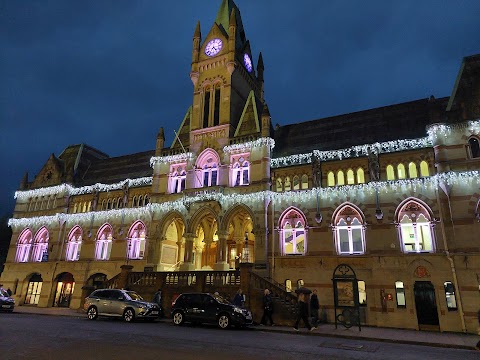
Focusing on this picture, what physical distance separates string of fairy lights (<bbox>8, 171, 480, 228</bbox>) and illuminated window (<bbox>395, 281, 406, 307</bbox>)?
621cm

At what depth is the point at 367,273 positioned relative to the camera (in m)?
23.3

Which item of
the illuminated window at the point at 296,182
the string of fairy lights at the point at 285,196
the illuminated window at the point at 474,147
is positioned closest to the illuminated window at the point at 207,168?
the string of fairy lights at the point at 285,196

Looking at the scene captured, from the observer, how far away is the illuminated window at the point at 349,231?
24.5 metres

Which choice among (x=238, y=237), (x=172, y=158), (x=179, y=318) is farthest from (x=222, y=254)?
(x=172, y=158)

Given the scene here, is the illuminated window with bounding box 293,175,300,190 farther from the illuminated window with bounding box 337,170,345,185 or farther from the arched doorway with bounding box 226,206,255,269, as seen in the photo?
the arched doorway with bounding box 226,206,255,269

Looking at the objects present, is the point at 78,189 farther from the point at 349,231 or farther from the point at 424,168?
the point at 424,168

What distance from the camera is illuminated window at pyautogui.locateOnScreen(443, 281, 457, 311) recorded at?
2086 cm

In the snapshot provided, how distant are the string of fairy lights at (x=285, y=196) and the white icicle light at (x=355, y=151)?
255 cm

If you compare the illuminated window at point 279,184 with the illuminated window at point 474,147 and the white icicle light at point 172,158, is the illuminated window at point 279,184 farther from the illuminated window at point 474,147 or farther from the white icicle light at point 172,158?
the illuminated window at point 474,147

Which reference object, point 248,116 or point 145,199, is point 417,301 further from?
point 145,199

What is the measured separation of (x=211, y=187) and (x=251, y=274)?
9.18 m

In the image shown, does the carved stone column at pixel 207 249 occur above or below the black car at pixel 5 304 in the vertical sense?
above

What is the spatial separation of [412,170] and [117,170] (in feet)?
98.1

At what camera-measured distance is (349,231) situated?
25.0 m
